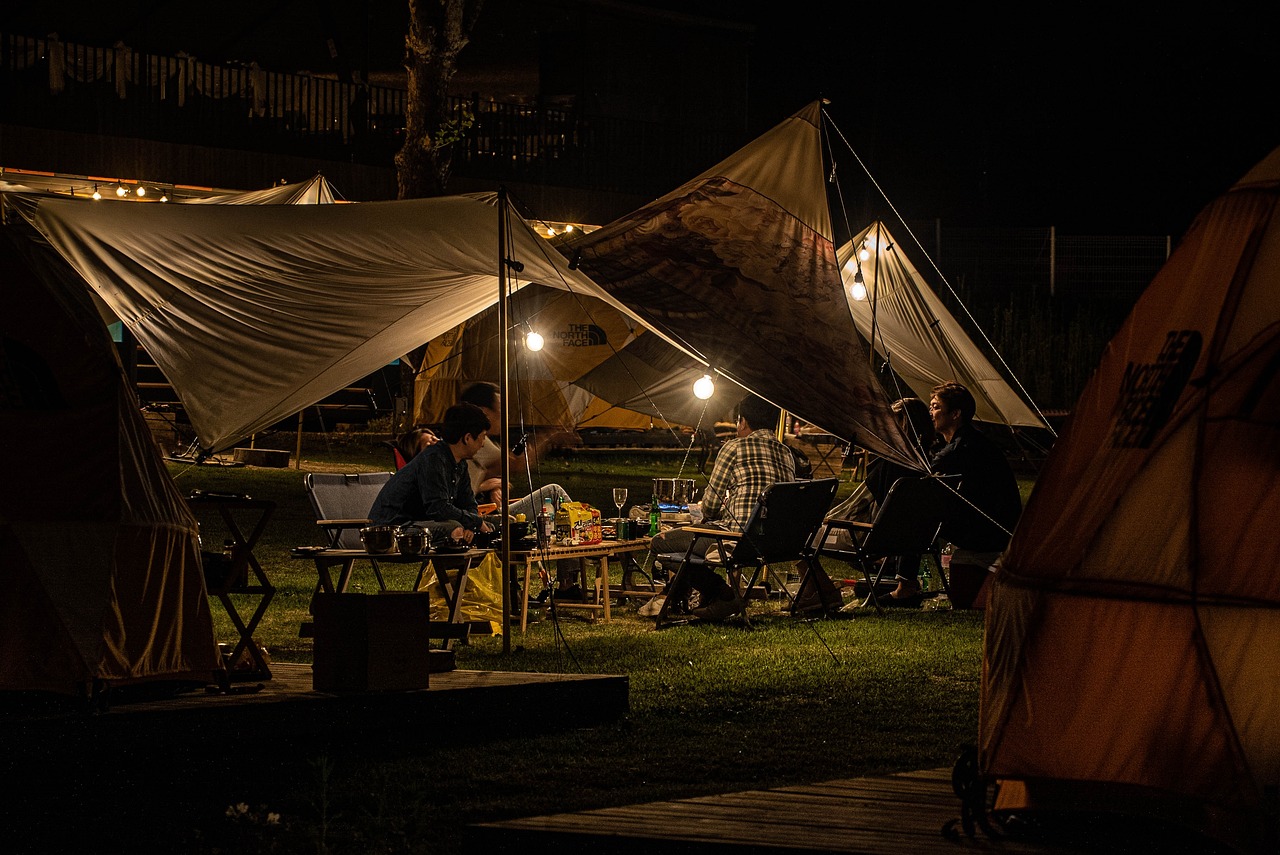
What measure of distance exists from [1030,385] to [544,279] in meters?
16.3

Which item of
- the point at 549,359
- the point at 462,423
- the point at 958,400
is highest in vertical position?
the point at 549,359

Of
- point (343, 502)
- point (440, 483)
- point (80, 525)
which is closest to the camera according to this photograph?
point (80, 525)

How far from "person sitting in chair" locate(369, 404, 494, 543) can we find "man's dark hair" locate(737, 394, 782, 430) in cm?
168

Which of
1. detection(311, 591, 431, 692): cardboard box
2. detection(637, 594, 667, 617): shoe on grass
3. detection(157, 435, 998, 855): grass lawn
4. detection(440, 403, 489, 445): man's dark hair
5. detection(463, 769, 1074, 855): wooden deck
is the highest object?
detection(440, 403, 489, 445): man's dark hair

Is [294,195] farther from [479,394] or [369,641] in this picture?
[369,641]

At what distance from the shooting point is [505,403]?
25.2 feet

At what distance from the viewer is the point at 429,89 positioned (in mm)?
14656

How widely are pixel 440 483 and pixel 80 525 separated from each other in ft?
10.2

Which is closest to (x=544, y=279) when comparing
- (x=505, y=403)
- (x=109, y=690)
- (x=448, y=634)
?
(x=505, y=403)

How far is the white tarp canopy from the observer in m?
7.10

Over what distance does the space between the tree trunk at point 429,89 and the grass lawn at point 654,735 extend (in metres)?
6.23

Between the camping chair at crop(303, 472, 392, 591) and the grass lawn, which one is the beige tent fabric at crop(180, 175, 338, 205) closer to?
the camping chair at crop(303, 472, 392, 591)

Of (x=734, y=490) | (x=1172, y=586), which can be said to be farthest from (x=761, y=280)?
(x=1172, y=586)

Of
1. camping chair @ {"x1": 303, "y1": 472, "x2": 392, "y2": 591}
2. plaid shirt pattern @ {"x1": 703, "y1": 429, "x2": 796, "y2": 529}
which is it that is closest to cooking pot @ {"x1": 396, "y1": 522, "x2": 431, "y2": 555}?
camping chair @ {"x1": 303, "y1": 472, "x2": 392, "y2": 591}
